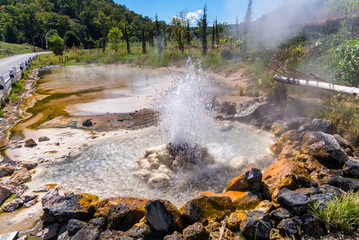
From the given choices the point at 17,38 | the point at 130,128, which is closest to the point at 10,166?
the point at 130,128

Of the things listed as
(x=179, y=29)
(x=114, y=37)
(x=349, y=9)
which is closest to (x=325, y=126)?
(x=349, y=9)

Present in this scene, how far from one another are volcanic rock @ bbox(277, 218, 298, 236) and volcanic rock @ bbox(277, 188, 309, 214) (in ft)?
0.77

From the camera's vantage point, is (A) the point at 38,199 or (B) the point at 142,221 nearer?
(B) the point at 142,221

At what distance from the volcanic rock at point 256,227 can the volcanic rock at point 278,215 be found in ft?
0.74

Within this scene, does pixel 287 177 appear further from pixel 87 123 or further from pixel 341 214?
pixel 87 123

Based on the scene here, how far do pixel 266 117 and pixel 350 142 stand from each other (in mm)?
→ 2811

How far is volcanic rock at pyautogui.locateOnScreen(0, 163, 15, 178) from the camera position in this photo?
4.50 metres

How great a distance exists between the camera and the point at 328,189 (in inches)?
123

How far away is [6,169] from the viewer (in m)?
4.56

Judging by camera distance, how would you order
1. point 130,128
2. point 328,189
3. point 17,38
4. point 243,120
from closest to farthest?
point 328,189, point 130,128, point 243,120, point 17,38

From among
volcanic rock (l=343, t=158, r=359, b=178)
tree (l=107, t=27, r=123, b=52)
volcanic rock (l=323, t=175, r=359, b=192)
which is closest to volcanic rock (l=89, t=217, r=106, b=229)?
volcanic rock (l=323, t=175, r=359, b=192)

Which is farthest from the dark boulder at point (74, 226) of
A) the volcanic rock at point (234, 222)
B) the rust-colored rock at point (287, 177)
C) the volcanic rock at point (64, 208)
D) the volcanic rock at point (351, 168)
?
the volcanic rock at point (351, 168)

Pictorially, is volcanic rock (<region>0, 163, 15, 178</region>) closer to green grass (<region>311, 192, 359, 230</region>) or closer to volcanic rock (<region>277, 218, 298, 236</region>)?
volcanic rock (<region>277, 218, 298, 236</region>)

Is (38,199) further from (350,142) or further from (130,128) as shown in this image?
(350,142)
